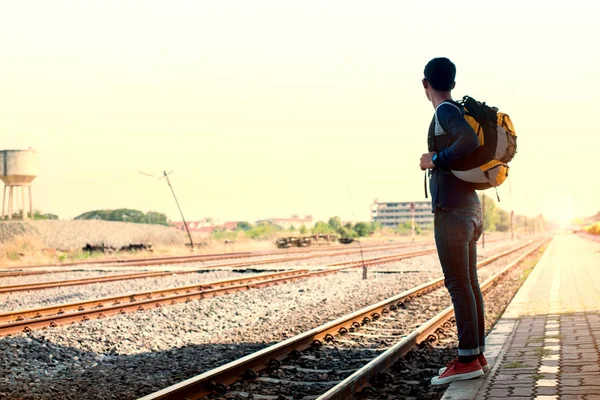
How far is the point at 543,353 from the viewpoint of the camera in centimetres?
656

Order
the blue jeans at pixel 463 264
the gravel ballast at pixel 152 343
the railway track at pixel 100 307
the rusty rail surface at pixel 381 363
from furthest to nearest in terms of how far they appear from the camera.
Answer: the railway track at pixel 100 307 < the gravel ballast at pixel 152 343 < the rusty rail surface at pixel 381 363 < the blue jeans at pixel 463 264

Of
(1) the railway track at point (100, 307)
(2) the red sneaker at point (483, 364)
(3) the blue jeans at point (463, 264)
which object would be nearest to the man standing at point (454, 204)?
(3) the blue jeans at point (463, 264)

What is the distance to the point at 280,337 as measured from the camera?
9.04 metres

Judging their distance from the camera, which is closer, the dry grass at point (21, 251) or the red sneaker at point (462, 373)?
the red sneaker at point (462, 373)

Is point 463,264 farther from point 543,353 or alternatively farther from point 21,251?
point 21,251

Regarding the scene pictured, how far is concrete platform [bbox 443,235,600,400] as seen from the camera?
4959mm

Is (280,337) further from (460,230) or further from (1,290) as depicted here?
(1,290)

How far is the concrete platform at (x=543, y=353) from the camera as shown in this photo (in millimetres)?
4959

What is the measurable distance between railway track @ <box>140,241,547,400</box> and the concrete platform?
0.78m

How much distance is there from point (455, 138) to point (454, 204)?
46 centimetres

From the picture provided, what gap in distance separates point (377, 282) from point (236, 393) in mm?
12198

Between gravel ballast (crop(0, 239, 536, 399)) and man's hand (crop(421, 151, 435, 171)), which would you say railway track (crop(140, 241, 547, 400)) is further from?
man's hand (crop(421, 151, 435, 171))

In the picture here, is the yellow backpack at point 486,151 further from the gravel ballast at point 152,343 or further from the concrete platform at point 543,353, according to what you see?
the gravel ballast at point 152,343

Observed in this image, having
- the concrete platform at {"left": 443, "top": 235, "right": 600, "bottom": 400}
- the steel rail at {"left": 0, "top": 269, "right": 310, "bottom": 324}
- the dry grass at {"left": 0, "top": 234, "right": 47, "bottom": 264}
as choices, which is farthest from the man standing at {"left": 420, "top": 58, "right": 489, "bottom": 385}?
the dry grass at {"left": 0, "top": 234, "right": 47, "bottom": 264}
